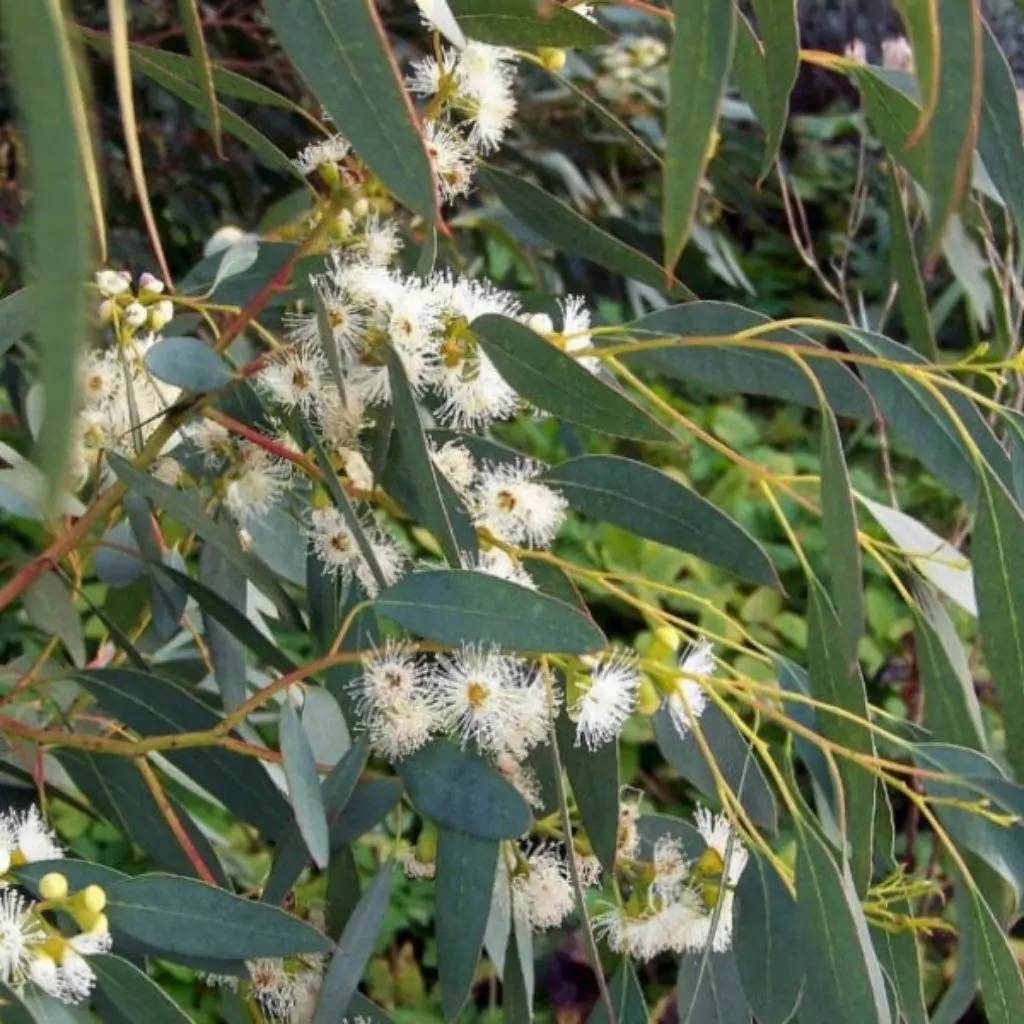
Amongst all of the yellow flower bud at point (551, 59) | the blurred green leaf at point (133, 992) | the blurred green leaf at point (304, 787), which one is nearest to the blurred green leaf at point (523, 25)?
the yellow flower bud at point (551, 59)

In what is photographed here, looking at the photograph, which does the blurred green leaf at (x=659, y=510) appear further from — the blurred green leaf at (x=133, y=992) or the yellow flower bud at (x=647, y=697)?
the blurred green leaf at (x=133, y=992)

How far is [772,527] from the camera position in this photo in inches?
78.0

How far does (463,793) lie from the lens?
54cm

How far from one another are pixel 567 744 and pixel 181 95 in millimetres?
357

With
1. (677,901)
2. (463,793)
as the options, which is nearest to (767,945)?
(677,901)

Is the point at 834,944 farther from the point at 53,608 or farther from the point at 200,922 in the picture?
the point at 53,608

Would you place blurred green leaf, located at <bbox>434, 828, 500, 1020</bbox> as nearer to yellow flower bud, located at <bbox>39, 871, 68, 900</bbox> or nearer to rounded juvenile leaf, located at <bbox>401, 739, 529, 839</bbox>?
rounded juvenile leaf, located at <bbox>401, 739, 529, 839</bbox>

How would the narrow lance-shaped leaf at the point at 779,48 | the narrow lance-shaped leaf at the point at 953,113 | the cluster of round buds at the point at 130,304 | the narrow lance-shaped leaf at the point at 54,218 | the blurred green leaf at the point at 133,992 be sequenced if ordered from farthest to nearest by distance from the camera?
the cluster of round buds at the point at 130,304, the blurred green leaf at the point at 133,992, the narrow lance-shaped leaf at the point at 779,48, the narrow lance-shaped leaf at the point at 953,113, the narrow lance-shaped leaf at the point at 54,218

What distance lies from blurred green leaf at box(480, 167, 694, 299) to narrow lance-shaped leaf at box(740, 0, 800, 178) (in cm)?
22

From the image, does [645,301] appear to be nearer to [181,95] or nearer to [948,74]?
[181,95]

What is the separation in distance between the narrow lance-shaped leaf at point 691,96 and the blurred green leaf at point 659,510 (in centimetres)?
25

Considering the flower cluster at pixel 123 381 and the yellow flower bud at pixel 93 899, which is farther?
the flower cluster at pixel 123 381

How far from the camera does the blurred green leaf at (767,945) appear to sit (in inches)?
22.9

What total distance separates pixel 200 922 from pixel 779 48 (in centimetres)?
36
